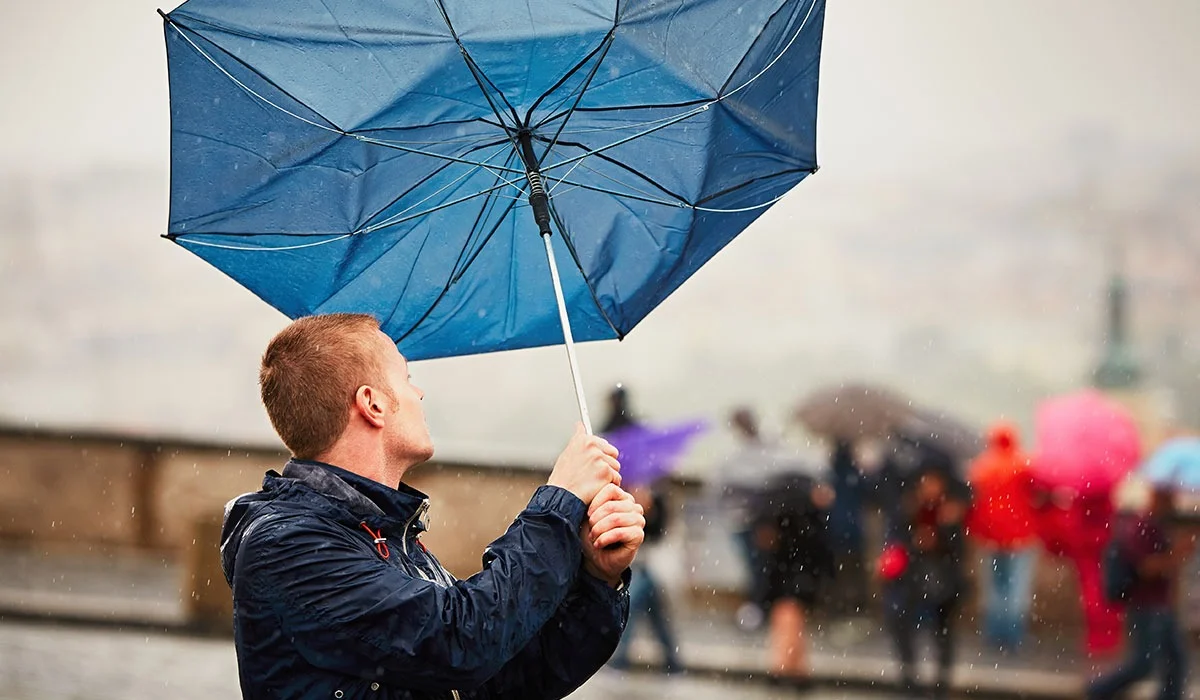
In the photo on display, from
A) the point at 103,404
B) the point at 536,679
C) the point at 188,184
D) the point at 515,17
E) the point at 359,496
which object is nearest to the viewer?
the point at 359,496

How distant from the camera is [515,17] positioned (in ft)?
7.55

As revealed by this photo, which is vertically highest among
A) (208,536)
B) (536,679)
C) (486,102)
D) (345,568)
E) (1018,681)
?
(486,102)

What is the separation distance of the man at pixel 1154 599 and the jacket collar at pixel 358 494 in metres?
5.31

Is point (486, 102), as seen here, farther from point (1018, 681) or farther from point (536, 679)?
point (1018, 681)

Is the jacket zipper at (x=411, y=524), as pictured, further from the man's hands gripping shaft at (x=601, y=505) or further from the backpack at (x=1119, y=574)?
the backpack at (x=1119, y=574)

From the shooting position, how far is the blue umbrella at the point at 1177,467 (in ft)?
23.4

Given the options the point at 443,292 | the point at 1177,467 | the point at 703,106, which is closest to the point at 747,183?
the point at 703,106

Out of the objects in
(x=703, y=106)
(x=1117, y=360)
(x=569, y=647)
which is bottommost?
(x=1117, y=360)

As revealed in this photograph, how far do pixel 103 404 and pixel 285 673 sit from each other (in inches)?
513

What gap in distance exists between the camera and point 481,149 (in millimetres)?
2480

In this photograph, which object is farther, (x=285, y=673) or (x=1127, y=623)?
(x=1127, y=623)

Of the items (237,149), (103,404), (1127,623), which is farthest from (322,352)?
(103,404)

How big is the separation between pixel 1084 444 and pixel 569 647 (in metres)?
7.68

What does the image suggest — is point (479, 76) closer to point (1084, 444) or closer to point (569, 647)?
point (569, 647)
